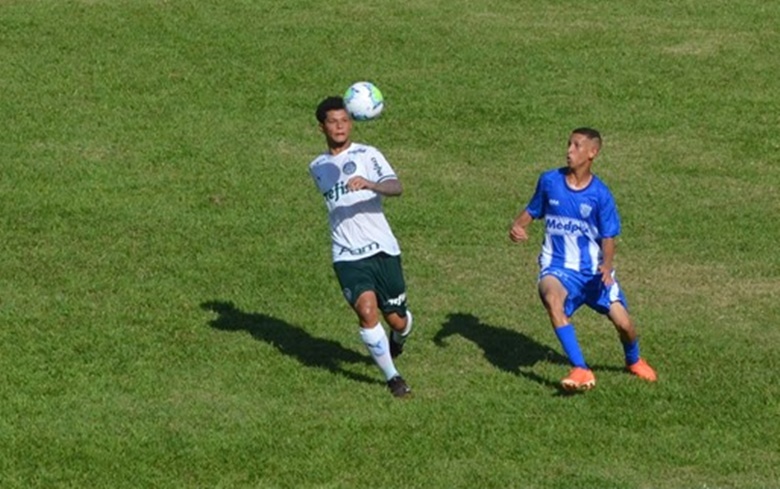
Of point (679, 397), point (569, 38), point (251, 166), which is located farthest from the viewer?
point (569, 38)

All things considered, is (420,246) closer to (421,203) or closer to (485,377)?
(421,203)

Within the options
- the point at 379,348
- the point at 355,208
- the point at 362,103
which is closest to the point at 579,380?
the point at 379,348

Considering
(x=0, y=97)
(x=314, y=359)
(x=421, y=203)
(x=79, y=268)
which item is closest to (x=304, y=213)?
(x=421, y=203)

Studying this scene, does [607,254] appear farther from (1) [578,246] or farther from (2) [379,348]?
(2) [379,348]

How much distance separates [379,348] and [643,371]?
7.61ft

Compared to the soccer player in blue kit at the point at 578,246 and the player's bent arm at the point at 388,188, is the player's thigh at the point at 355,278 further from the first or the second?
the soccer player in blue kit at the point at 578,246

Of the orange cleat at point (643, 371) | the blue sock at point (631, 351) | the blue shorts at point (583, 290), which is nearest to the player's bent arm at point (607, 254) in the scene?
the blue shorts at point (583, 290)

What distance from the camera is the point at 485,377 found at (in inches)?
576

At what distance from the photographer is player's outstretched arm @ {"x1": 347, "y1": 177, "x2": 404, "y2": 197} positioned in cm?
1363

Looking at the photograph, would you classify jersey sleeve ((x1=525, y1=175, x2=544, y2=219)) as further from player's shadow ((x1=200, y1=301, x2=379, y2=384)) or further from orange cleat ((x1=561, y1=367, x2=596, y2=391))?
player's shadow ((x1=200, y1=301, x2=379, y2=384))

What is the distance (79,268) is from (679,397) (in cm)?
676

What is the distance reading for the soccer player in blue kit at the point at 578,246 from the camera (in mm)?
14164

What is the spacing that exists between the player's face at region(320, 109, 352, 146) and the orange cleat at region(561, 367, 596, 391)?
2759mm

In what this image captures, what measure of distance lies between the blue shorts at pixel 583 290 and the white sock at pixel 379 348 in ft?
4.90
